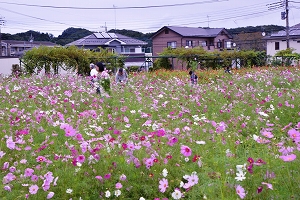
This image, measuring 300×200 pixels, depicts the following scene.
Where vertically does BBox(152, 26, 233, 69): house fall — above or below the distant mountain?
below

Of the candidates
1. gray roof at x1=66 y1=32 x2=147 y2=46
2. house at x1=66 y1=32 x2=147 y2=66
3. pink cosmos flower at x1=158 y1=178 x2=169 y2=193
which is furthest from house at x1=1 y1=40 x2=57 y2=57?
pink cosmos flower at x1=158 y1=178 x2=169 y2=193

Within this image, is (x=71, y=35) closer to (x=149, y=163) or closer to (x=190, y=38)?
(x=190, y=38)

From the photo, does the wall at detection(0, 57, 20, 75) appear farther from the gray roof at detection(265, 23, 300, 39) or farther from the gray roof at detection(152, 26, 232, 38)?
the gray roof at detection(265, 23, 300, 39)

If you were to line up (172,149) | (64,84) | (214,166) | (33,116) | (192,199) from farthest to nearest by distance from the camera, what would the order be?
(64,84) < (33,116) < (172,149) < (214,166) < (192,199)

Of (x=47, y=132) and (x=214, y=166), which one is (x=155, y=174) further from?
(x=47, y=132)

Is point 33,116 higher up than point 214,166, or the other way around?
point 33,116

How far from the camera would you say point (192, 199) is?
7.95ft

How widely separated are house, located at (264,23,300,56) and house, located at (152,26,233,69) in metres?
5.78

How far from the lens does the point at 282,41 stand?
36969 mm

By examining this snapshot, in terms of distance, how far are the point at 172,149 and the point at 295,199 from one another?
43.7 inches

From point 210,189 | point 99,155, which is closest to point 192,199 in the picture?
point 210,189

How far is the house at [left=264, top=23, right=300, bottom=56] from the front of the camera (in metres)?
36.1

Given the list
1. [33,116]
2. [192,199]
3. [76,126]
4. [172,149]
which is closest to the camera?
[192,199]

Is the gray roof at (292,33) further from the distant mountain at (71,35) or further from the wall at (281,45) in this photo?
the distant mountain at (71,35)
